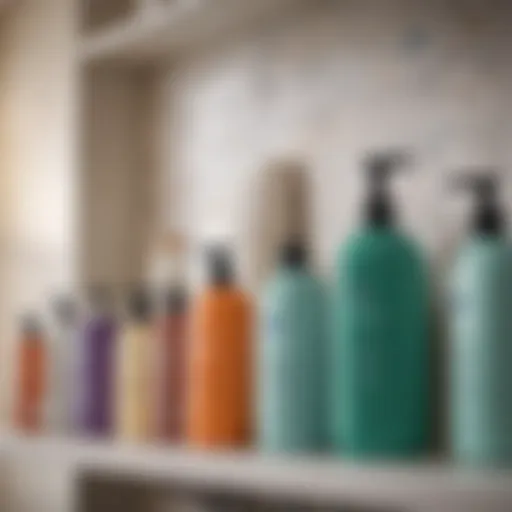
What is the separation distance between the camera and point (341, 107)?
4.47ft

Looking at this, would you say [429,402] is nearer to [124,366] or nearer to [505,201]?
[505,201]

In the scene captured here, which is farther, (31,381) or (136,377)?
(31,381)

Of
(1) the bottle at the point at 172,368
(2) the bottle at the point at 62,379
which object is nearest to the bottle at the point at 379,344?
(1) the bottle at the point at 172,368

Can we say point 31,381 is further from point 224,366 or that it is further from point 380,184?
point 380,184

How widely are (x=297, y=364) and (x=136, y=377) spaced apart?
0.34m

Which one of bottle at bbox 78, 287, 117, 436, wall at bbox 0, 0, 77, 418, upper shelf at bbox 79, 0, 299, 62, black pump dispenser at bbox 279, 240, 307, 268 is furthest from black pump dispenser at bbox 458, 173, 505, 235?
wall at bbox 0, 0, 77, 418

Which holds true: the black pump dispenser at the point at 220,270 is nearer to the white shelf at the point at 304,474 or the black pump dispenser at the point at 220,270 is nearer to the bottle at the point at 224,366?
the bottle at the point at 224,366

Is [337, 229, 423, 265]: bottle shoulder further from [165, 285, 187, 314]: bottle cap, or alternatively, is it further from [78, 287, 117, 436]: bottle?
[78, 287, 117, 436]: bottle

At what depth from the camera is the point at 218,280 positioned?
1309mm

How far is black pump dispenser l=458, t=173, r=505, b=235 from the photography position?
1066 millimetres

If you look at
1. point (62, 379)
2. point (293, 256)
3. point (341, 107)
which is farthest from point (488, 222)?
point (62, 379)

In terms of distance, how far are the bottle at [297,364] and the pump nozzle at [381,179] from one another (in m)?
0.10

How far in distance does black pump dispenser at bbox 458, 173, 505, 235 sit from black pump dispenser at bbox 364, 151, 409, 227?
8 cm

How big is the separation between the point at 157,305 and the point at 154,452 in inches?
7.9
